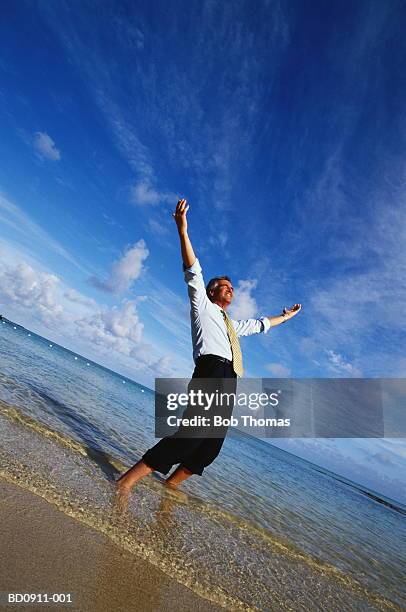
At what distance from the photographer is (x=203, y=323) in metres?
3.85

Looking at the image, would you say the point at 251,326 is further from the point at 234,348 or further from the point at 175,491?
the point at 175,491

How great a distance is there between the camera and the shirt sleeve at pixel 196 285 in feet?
11.9

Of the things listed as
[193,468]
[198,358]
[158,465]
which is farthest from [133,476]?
[198,358]

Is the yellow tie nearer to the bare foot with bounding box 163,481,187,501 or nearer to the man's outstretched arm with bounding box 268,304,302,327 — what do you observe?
the man's outstretched arm with bounding box 268,304,302,327

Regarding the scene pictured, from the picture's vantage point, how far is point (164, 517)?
11.1 feet

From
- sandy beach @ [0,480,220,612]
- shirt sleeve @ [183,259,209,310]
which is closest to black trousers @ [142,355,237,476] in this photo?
shirt sleeve @ [183,259,209,310]

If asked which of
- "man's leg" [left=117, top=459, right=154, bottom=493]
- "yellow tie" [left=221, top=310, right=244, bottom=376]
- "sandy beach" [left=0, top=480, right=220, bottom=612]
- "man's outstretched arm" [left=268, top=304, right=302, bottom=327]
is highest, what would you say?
"man's outstretched arm" [left=268, top=304, right=302, bottom=327]

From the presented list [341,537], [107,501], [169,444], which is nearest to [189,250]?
[169,444]

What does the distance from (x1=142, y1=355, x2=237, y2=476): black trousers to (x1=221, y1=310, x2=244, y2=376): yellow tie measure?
0.09m

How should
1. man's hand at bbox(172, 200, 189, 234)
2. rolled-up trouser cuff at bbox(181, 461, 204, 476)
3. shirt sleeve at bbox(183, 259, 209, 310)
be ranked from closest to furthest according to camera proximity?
man's hand at bbox(172, 200, 189, 234) → shirt sleeve at bbox(183, 259, 209, 310) → rolled-up trouser cuff at bbox(181, 461, 204, 476)

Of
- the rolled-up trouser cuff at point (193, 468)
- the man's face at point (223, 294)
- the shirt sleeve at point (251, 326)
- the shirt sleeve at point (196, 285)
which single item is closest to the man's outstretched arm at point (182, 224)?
the shirt sleeve at point (196, 285)

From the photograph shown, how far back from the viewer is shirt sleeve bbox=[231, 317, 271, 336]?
4.66 meters

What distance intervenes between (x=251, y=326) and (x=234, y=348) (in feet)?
3.03

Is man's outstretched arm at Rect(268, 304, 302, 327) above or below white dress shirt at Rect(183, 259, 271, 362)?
above
